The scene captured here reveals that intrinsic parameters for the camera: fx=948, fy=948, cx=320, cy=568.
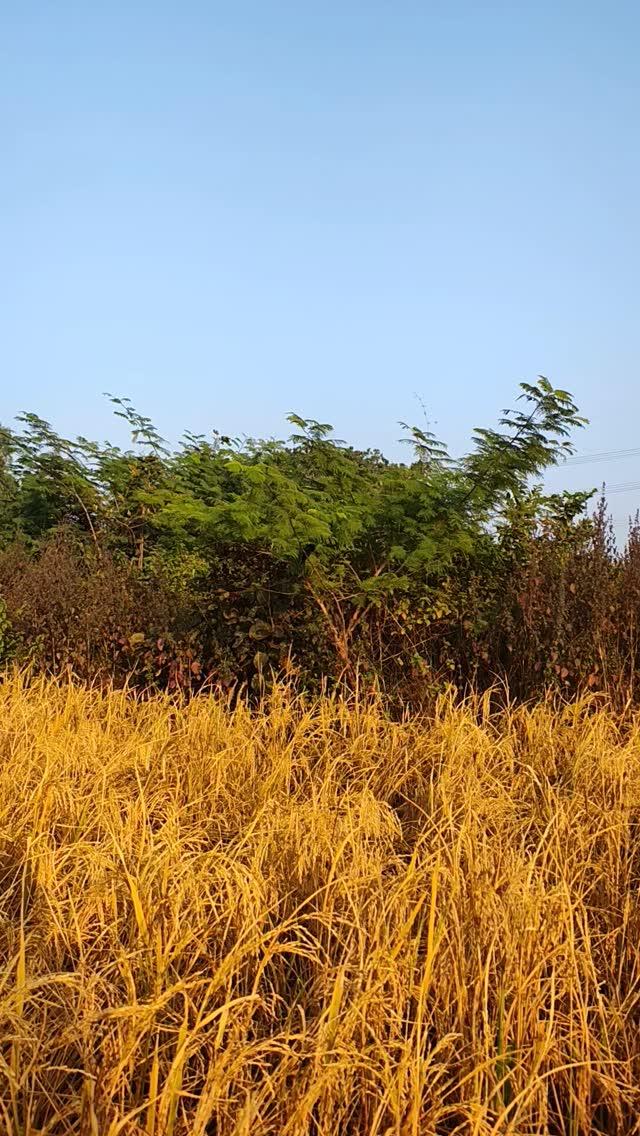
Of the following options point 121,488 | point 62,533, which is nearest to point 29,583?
point 62,533

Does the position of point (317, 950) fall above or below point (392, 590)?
below

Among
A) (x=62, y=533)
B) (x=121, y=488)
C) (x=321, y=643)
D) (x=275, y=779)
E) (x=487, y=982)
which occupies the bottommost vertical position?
(x=487, y=982)

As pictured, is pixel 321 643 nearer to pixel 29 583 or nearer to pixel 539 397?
pixel 539 397

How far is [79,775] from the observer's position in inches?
167

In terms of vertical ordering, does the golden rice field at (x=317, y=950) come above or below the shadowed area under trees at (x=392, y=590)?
below

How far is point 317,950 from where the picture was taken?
2.73 metres

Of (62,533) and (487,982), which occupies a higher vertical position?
(62,533)

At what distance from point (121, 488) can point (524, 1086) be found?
35.7 feet

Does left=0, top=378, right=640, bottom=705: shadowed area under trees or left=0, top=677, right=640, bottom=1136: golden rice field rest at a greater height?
left=0, top=378, right=640, bottom=705: shadowed area under trees

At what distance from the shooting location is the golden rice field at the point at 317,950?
2109 mm

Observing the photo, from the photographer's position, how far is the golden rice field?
2.11m

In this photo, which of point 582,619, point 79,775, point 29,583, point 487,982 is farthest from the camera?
point 29,583

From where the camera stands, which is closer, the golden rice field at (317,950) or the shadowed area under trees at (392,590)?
the golden rice field at (317,950)

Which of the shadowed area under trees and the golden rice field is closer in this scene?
the golden rice field
